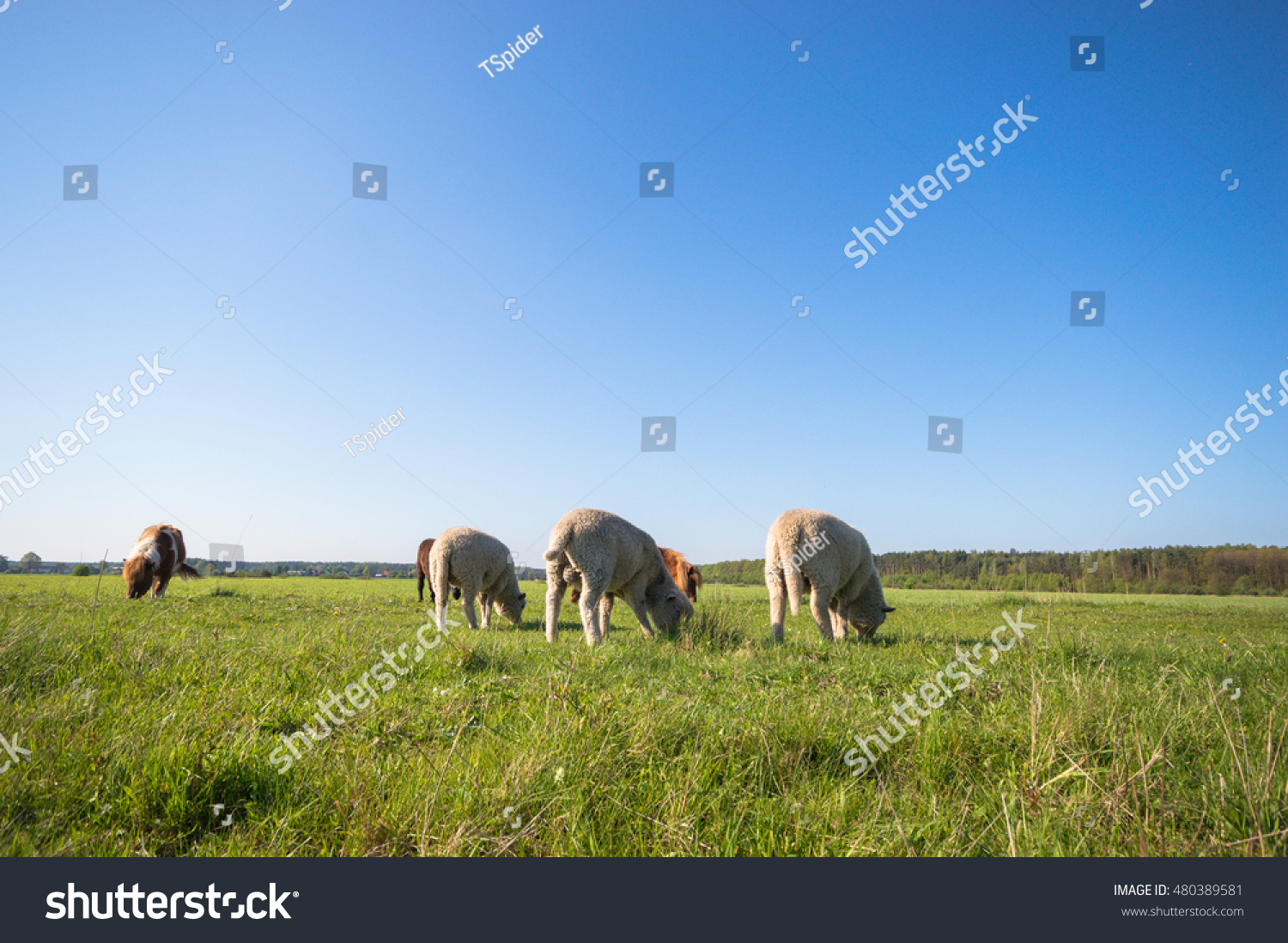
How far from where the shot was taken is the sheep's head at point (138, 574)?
55.9 feet

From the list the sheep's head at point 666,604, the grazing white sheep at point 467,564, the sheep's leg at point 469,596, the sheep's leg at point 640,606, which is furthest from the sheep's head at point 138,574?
the sheep's head at point 666,604

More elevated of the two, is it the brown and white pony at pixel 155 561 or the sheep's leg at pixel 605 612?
the brown and white pony at pixel 155 561

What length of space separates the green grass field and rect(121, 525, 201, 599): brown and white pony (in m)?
14.1

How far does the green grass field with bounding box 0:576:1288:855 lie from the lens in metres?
2.71

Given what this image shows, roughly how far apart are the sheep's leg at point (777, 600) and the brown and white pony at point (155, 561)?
54.9ft

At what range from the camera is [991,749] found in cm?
Answer: 381

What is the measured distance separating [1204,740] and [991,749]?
4.25ft

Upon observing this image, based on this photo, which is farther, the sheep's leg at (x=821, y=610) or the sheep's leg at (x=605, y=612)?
the sheep's leg at (x=605, y=612)

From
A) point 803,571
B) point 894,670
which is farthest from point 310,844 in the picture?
point 803,571

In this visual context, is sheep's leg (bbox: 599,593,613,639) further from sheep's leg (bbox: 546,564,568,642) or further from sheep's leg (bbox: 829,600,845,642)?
sheep's leg (bbox: 829,600,845,642)

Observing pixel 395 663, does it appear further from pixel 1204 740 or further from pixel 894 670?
pixel 1204 740

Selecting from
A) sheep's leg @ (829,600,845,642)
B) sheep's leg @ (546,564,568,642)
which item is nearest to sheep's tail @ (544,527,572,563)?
sheep's leg @ (546,564,568,642)

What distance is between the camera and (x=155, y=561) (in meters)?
17.6

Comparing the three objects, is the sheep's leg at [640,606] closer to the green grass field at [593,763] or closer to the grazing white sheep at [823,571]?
the grazing white sheep at [823,571]
